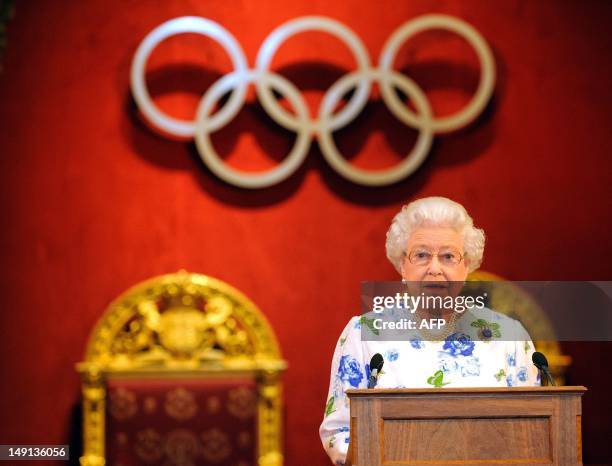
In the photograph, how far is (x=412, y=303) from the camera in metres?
2.52

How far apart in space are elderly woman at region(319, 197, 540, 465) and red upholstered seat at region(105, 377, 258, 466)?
37.1 inches

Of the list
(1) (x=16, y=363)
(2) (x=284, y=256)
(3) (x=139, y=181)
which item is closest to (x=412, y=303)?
(2) (x=284, y=256)

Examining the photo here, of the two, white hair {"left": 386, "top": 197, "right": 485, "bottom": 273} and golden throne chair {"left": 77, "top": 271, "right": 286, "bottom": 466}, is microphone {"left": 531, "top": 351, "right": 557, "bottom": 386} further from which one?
golden throne chair {"left": 77, "top": 271, "right": 286, "bottom": 466}

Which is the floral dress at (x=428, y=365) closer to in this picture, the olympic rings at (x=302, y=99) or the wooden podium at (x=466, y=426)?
the wooden podium at (x=466, y=426)

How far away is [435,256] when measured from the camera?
2533mm

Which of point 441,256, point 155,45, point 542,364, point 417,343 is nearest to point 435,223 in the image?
point 441,256

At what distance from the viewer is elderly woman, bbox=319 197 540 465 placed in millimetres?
2357

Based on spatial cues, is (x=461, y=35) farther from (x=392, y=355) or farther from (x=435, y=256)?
(x=392, y=355)

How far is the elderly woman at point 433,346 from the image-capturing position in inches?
92.8

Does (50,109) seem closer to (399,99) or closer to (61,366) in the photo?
(61,366)

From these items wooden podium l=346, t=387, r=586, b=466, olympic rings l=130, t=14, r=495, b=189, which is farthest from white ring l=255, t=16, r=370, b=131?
wooden podium l=346, t=387, r=586, b=466

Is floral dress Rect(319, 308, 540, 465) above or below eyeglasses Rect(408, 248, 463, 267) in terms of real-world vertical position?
below

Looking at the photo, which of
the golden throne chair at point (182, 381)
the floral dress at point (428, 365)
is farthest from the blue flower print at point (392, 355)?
the golden throne chair at point (182, 381)

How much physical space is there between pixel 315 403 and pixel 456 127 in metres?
1.11
